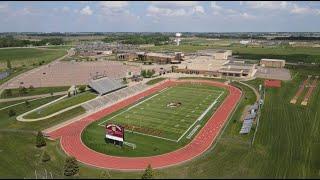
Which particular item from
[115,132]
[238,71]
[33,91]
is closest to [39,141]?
[115,132]

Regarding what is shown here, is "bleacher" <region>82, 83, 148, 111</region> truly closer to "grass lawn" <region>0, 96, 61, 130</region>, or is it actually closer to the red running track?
the red running track

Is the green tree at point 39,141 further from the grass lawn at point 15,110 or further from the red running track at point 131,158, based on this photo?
A: the grass lawn at point 15,110

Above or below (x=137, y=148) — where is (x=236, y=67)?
above

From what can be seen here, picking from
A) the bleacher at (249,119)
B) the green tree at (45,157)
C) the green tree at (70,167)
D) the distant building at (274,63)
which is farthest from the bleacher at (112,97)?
the distant building at (274,63)

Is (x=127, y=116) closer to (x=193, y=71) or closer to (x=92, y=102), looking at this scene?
(x=92, y=102)

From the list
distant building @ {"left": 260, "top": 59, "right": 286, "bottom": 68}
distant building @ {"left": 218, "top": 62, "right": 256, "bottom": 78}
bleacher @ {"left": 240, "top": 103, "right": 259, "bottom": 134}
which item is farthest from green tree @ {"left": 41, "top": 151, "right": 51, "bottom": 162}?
distant building @ {"left": 260, "top": 59, "right": 286, "bottom": 68}

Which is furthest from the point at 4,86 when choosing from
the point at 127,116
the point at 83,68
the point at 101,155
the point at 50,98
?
the point at 101,155
